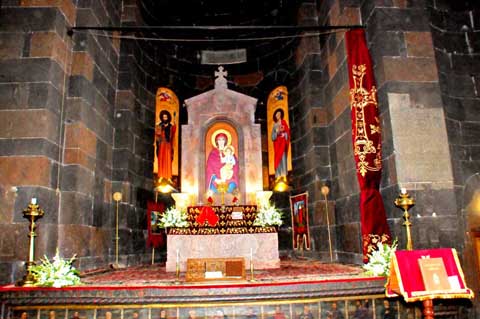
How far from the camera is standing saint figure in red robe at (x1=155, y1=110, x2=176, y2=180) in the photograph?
10305mm

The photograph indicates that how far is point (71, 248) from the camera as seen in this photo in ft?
21.2

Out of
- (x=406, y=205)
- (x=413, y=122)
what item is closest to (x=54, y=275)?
(x=406, y=205)

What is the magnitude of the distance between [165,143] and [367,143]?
6019mm

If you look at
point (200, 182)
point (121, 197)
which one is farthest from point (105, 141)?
point (200, 182)

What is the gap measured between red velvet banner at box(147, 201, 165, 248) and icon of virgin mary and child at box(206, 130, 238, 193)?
153 cm

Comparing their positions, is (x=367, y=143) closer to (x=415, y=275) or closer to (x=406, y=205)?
(x=406, y=205)

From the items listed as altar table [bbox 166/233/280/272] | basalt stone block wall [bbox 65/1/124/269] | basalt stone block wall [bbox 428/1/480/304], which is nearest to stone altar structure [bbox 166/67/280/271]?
altar table [bbox 166/233/280/272]

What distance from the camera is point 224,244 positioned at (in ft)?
25.8

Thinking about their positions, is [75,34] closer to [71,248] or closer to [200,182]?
[71,248]

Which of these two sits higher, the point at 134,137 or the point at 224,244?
the point at 134,137

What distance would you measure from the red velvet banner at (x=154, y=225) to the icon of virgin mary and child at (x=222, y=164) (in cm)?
153

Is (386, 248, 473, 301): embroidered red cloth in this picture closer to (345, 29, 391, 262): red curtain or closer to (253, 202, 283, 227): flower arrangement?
(345, 29, 391, 262): red curtain

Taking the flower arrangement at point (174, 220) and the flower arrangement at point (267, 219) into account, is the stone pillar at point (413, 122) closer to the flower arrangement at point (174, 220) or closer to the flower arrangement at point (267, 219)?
the flower arrangement at point (267, 219)

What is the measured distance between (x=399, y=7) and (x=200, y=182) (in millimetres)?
6424
